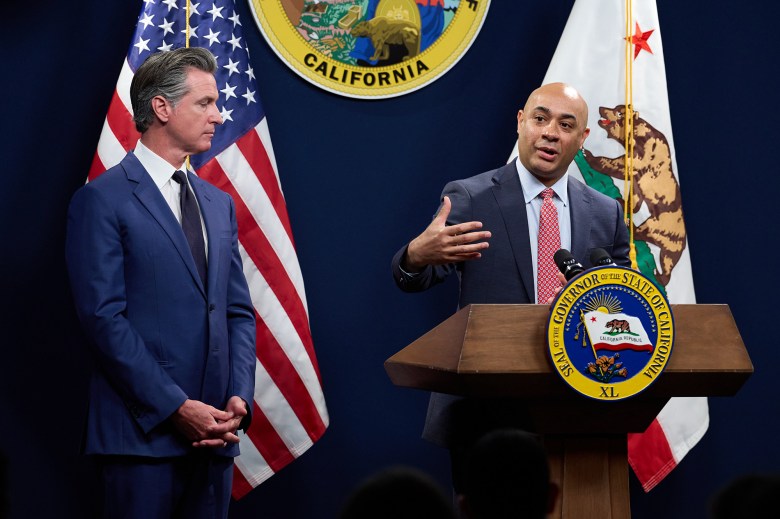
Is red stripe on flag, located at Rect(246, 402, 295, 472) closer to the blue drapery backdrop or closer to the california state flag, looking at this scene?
the blue drapery backdrop

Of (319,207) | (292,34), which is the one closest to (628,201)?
(319,207)

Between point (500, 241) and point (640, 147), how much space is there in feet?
3.82

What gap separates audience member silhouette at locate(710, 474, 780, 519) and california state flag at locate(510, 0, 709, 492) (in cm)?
232

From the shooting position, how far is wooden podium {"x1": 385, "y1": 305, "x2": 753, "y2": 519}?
2090 millimetres

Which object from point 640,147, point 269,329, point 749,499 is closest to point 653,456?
point 640,147

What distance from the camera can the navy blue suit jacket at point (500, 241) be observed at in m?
2.61

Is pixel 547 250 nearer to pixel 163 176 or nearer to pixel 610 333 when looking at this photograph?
pixel 610 333

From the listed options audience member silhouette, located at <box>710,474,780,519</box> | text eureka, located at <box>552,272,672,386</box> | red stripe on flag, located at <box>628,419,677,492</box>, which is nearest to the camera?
audience member silhouette, located at <box>710,474,780,519</box>

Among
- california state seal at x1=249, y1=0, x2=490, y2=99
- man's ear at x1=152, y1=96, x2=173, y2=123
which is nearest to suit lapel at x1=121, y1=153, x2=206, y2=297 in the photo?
man's ear at x1=152, y1=96, x2=173, y2=123

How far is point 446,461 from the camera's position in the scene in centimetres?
383

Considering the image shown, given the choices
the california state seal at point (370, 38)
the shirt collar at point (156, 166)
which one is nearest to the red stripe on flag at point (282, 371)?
the shirt collar at point (156, 166)

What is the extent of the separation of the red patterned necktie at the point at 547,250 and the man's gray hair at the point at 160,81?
102cm

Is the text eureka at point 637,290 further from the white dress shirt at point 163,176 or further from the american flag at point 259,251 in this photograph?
the american flag at point 259,251

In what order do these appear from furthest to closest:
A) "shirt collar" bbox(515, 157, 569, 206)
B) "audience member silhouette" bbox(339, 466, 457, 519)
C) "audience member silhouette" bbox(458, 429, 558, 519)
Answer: "shirt collar" bbox(515, 157, 569, 206)
"audience member silhouette" bbox(458, 429, 558, 519)
"audience member silhouette" bbox(339, 466, 457, 519)
